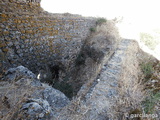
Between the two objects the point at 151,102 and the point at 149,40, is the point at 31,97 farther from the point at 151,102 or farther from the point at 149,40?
the point at 149,40

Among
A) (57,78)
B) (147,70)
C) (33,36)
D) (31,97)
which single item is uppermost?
(33,36)


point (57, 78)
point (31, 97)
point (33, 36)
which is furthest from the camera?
point (57, 78)

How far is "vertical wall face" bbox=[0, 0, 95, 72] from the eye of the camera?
127 inches

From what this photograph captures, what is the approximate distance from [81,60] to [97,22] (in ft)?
9.58

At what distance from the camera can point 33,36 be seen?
154 inches

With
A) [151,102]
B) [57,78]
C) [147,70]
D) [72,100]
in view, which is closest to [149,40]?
[147,70]

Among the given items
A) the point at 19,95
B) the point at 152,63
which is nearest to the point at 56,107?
the point at 19,95

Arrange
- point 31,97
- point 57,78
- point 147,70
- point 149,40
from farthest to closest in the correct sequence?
point 149,40, point 57,78, point 147,70, point 31,97

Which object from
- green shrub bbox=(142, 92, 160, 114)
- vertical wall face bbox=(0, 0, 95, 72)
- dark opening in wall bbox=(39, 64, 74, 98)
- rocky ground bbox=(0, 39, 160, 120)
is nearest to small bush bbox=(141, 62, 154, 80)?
rocky ground bbox=(0, 39, 160, 120)

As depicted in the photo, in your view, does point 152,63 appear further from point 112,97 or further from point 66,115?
point 66,115

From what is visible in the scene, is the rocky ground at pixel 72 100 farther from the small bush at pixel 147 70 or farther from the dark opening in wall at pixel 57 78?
the dark opening in wall at pixel 57 78

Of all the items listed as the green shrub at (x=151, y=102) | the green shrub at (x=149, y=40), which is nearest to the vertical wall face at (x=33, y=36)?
the green shrub at (x=151, y=102)

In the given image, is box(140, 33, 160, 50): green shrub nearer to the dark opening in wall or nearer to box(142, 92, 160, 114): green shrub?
box(142, 92, 160, 114): green shrub

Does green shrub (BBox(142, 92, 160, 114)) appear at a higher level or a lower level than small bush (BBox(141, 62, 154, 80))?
lower
